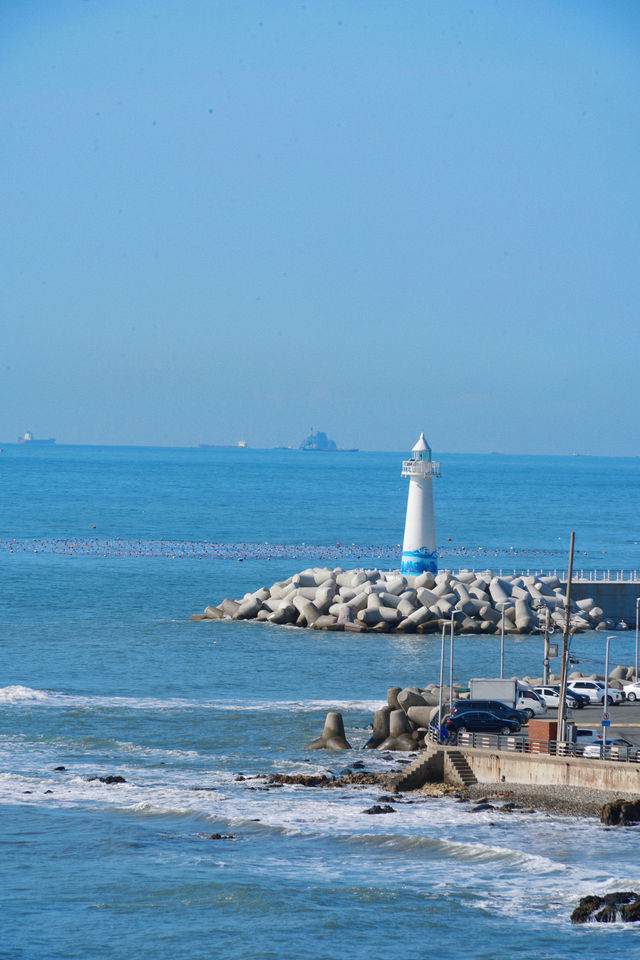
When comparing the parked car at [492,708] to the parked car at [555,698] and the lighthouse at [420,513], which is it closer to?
the parked car at [555,698]

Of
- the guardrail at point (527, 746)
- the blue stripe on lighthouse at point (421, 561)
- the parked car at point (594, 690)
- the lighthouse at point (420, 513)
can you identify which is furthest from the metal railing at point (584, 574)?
the guardrail at point (527, 746)

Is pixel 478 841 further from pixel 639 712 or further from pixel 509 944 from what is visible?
pixel 639 712

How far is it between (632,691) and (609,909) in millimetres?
17149

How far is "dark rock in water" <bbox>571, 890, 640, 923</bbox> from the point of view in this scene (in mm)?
23562

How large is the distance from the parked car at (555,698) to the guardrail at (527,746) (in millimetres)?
3964

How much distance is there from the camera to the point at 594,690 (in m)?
38.8

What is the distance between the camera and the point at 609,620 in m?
62.0

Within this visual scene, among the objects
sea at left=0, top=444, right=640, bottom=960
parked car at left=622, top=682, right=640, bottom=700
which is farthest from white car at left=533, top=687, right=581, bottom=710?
sea at left=0, top=444, right=640, bottom=960

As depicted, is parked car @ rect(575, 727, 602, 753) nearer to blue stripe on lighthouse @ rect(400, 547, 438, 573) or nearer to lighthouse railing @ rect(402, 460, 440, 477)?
lighthouse railing @ rect(402, 460, 440, 477)

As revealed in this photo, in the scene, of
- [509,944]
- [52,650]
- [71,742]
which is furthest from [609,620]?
[509,944]

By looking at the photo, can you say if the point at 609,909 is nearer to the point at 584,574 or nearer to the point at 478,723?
the point at 478,723

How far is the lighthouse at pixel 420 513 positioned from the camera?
60500mm

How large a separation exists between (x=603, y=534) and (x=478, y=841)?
97912mm

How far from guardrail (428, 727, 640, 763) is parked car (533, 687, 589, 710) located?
3.96m
